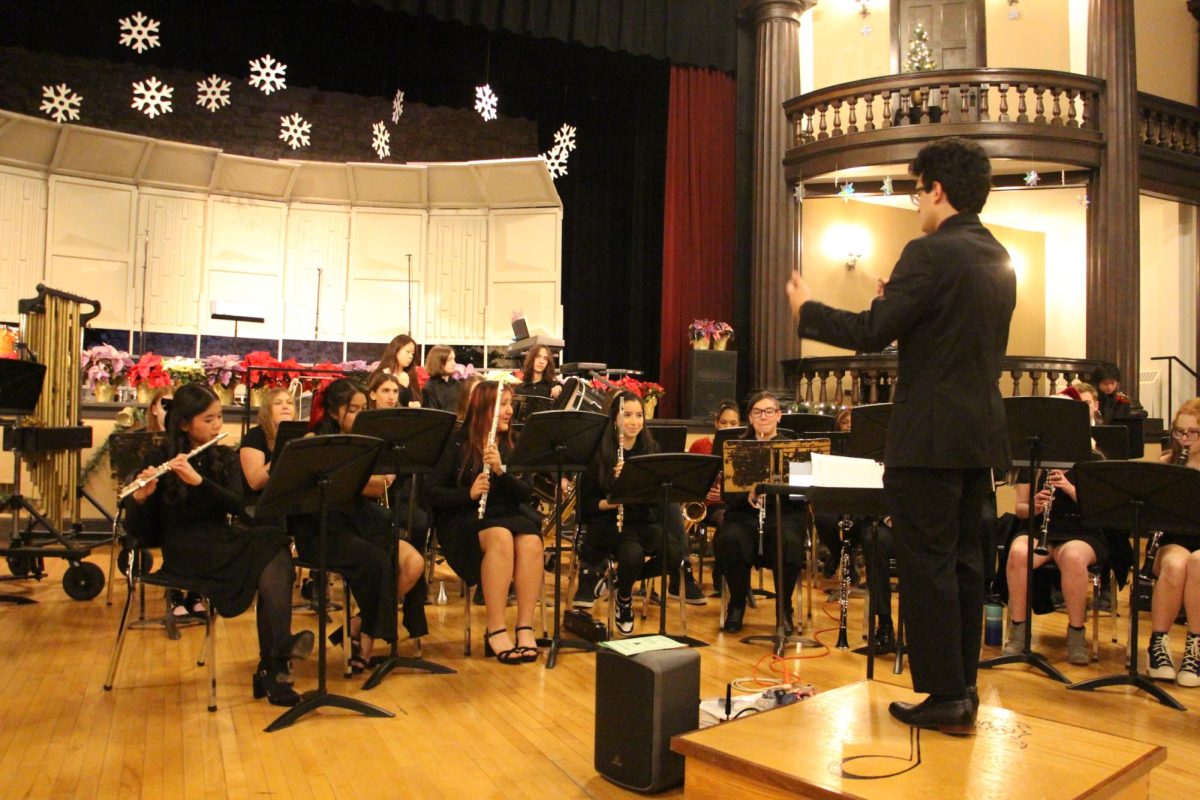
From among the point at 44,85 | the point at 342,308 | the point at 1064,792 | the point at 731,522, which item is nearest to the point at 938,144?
the point at 1064,792

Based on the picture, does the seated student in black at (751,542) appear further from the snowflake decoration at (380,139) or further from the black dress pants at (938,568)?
the snowflake decoration at (380,139)

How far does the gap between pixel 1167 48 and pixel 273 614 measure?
47.9 feet

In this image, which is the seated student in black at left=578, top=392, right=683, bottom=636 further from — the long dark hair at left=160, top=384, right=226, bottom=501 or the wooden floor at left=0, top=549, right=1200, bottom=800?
the long dark hair at left=160, top=384, right=226, bottom=501

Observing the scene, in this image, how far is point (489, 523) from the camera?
16.0 ft

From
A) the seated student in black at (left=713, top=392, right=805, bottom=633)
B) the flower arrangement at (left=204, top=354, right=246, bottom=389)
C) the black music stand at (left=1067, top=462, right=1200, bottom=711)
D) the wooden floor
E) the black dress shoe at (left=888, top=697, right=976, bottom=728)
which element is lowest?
the wooden floor

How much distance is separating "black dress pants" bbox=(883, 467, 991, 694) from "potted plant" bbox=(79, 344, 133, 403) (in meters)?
7.28

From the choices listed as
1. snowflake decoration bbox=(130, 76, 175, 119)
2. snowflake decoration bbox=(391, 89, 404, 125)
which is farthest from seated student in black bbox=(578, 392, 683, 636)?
snowflake decoration bbox=(130, 76, 175, 119)

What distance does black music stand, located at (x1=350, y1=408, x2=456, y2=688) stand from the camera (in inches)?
167

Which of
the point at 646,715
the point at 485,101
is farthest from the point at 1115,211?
the point at 646,715

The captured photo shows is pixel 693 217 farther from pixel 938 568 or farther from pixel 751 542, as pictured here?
pixel 938 568

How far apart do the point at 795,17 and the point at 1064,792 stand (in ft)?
36.9

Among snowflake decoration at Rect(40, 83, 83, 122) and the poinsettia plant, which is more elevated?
snowflake decoration at Rect(40, 83, 83, 122)

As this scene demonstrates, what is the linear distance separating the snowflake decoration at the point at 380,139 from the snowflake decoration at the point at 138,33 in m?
2.91

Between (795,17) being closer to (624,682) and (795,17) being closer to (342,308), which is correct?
(342,308)
